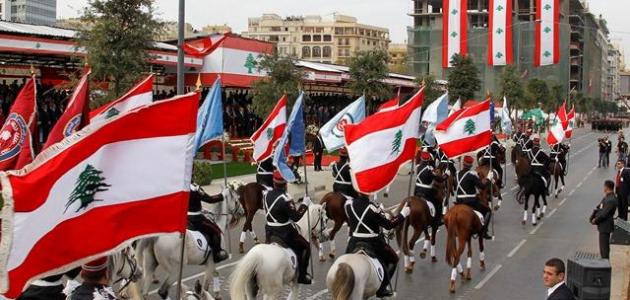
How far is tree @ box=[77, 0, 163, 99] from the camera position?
22219mm

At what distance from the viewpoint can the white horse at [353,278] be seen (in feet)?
34.6

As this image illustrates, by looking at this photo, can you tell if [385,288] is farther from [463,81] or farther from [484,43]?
[484,43]

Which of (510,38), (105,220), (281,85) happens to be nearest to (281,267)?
(105,220)

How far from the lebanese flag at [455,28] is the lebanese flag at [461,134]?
7412 centimetres

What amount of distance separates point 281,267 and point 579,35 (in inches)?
5263

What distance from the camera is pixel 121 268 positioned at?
11062mm

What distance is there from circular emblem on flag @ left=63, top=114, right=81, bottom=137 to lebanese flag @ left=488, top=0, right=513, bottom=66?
80.8 metres

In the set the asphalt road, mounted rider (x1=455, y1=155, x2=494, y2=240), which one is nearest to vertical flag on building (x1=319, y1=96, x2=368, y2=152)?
the asphalt road

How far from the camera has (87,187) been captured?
6.56 meters

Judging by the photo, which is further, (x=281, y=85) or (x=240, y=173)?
(x=281, y=85)

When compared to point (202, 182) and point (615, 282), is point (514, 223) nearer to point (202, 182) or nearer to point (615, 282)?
point (615, 282)

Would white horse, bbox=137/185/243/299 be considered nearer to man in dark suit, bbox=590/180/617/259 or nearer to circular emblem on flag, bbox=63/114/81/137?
circular emblem on flag, bbox=63/114/81/137

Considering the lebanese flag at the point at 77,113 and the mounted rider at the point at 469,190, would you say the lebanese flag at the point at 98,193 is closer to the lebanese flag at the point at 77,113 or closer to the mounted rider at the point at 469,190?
the lebanese flag at the point at 77,113

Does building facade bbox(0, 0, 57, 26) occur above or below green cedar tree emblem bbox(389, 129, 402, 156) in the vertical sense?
above
